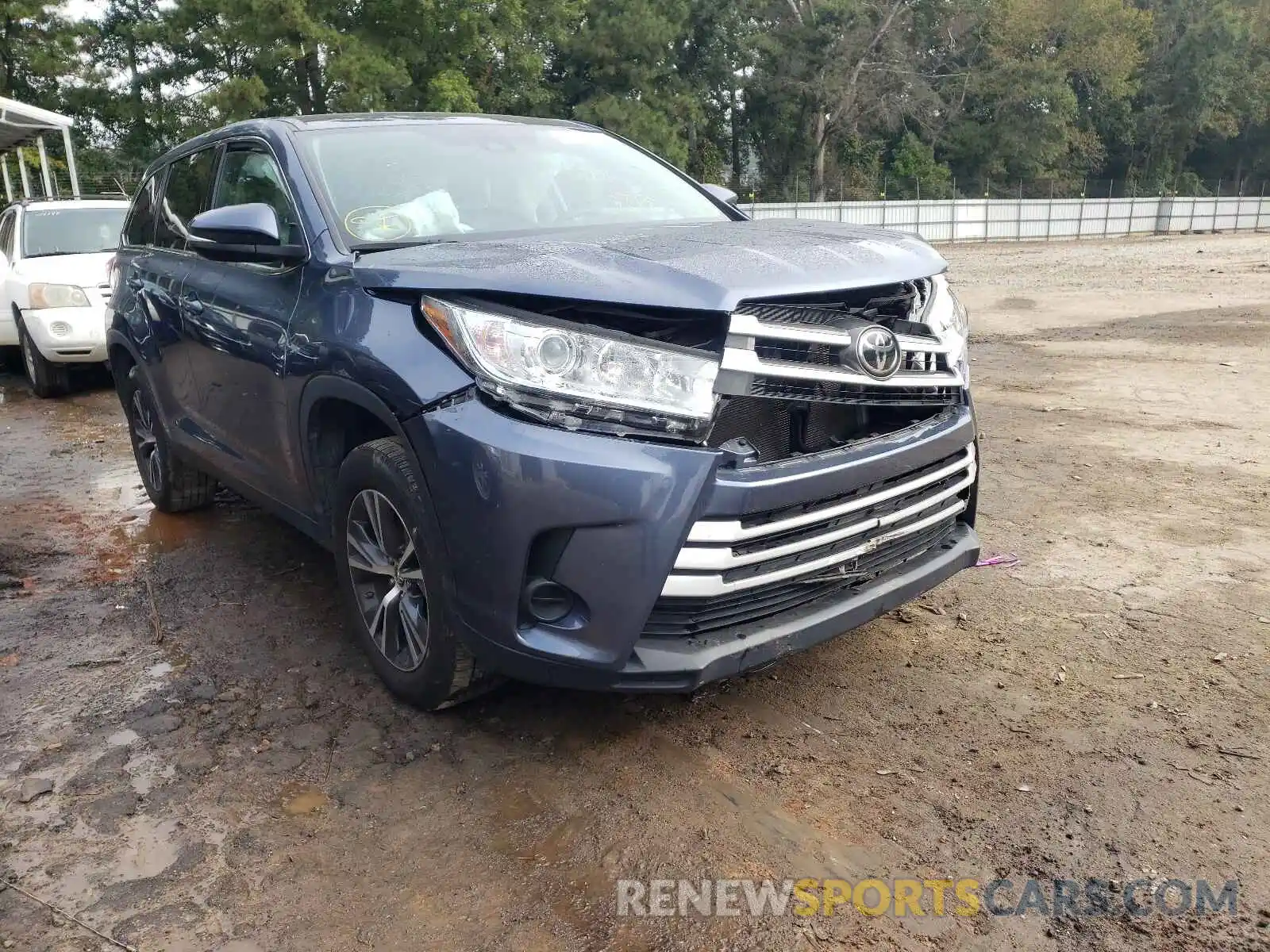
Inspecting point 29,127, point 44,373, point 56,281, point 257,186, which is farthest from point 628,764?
point 29,127

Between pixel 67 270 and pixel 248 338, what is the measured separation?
6.92 m

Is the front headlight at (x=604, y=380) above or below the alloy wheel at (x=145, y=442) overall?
above

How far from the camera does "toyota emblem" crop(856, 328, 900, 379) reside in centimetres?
269

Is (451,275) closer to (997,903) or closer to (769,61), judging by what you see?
(997,903)

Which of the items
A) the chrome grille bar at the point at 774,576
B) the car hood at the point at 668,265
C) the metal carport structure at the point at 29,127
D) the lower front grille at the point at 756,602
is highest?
the metal carport structure at the point at 29,127

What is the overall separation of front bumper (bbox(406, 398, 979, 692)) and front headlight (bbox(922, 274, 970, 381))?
0.52 meters

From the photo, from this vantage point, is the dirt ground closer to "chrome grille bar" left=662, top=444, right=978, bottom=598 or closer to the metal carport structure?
"chrome grille bar" left=662, top=444, right=978, bottom=598

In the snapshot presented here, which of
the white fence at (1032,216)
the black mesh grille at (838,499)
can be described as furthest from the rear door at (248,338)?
the white fence at (1032,216)

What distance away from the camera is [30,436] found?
26.1 feet

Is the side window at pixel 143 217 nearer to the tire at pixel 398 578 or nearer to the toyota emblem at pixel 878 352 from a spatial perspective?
the tire at pixel 398 578

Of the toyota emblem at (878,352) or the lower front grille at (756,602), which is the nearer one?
the lower front grille at (756,602)

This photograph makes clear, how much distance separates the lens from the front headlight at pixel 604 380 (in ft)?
8.18

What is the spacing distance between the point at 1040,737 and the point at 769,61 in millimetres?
46545

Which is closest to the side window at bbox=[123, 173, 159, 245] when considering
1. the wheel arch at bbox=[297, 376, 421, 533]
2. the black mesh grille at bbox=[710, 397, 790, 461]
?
the wheel arch at bbox=[297, 376, 421, 533]
